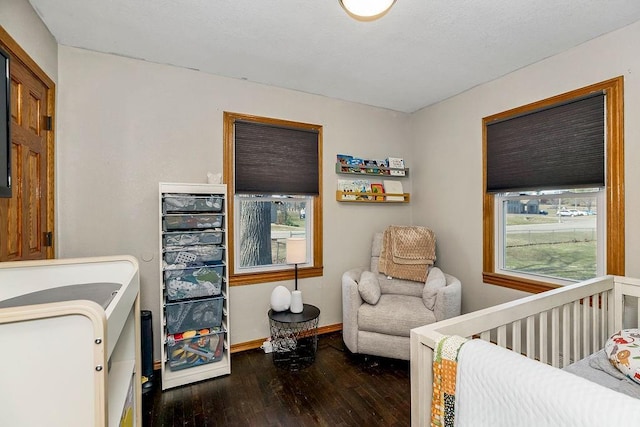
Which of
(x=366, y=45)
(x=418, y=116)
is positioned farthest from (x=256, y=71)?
(x=418, y=116)

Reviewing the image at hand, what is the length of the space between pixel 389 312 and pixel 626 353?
4.52 ft

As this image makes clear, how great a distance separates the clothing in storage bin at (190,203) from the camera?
2201 mm

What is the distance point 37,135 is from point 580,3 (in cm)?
333

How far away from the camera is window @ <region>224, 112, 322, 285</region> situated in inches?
108

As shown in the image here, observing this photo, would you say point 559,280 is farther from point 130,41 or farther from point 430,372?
point 130,41

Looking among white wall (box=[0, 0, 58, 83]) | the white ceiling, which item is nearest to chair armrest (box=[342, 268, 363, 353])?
the white ceiling

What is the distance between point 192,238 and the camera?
2.26 meters

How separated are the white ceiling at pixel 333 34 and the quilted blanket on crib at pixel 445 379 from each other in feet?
5.86

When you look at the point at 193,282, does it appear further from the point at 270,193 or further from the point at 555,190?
the point at 555,190

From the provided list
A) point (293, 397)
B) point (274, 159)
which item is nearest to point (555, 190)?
point (274, 159)

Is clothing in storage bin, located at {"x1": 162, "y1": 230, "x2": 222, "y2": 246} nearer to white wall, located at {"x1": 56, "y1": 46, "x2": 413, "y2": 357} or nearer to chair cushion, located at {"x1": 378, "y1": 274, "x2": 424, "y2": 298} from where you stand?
white wall, located at {"x1": 56, "y1": 46, "x2": 413, "y2": 357}

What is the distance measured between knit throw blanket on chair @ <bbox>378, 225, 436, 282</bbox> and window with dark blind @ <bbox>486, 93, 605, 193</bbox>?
76cm

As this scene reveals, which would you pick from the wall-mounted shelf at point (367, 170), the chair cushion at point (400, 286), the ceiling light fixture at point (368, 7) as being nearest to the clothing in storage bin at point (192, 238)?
the wall-mounted shelf at point (367, 170)

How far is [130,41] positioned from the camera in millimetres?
2123
